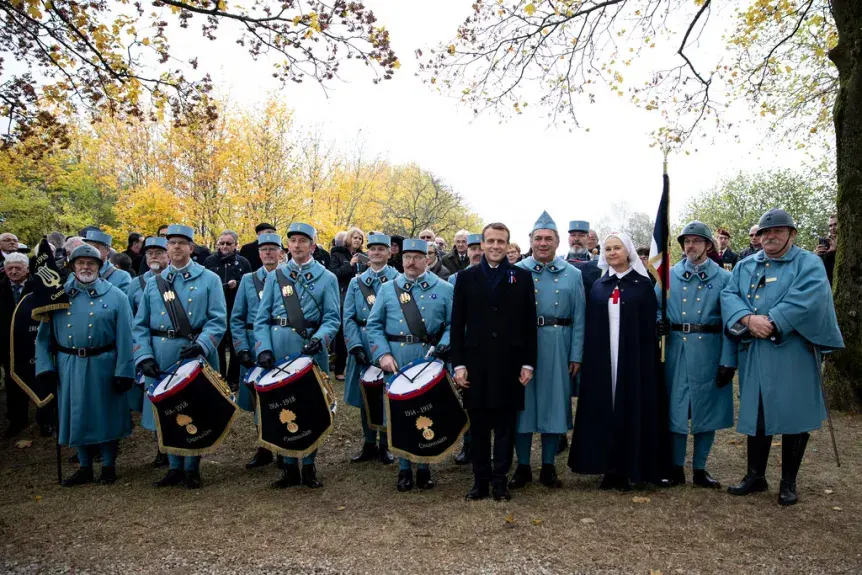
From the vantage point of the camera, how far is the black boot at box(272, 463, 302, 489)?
5.73 m

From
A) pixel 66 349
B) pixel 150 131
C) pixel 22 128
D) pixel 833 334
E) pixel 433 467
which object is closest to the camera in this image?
pixel 833 334

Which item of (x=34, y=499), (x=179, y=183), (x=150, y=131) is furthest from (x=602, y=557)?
(x=150, y=131)

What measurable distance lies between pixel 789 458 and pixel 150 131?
2512cm

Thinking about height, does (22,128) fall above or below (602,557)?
above

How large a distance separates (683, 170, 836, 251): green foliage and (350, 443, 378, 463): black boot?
22.8m

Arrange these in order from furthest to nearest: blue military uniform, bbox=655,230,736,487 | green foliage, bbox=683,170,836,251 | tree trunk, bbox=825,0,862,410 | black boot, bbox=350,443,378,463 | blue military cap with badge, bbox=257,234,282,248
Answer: green foliage, bbox=683,170,836,251, tree trunk, bbox=825,0,862,410, blue military cap with badge, bbox=257,234,282,248, black boot, bbox=350,443,378,463, blue military uniform, bbox=655,230,736,487

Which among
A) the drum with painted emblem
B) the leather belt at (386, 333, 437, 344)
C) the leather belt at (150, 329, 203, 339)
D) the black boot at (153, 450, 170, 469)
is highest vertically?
the leather belt at (150, 329, 203, 339)

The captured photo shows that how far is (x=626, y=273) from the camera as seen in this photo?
213 inches

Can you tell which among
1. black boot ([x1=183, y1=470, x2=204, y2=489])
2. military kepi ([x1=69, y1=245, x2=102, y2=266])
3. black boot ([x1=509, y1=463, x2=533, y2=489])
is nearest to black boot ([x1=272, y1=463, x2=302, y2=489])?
black boot ([x1=183, y1=470, x2=204, y2=489])

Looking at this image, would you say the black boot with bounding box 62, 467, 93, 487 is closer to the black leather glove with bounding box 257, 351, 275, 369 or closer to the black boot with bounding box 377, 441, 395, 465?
the black leather glove with bounding box 257, 351, 275, 369

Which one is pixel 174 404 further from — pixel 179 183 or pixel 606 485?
pixel 179 183

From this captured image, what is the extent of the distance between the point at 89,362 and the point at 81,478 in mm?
1094

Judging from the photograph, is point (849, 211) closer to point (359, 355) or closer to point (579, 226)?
point (579, 226)

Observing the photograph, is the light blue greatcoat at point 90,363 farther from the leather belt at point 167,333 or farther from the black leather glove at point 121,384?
the leather belt at point 167,333
